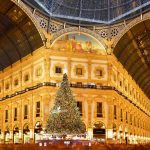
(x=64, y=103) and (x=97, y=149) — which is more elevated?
(x=64, y=103)

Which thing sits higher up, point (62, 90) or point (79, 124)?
point (62, 90)

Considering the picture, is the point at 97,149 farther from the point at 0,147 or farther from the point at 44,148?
the point at 0,147

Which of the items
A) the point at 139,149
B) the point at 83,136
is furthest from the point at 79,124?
the point at 139,149

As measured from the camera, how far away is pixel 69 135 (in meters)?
45.7

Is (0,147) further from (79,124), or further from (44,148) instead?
(79,124)

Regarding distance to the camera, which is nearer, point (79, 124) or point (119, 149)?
point (119, 149)

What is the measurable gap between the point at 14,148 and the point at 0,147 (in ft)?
2.95

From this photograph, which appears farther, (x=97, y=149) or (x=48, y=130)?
(x=48, y=130)

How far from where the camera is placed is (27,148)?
13484mm

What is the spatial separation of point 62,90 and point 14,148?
32322 mm

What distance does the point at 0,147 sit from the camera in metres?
14.2

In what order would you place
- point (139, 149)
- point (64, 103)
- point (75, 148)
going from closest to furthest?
point (75, 148) < point (139, 149) < point (64, 103)

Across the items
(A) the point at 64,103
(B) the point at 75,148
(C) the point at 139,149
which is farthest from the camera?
(A) the point at 64,103

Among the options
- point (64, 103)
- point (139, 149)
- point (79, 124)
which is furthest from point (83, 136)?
point (139, 149)
